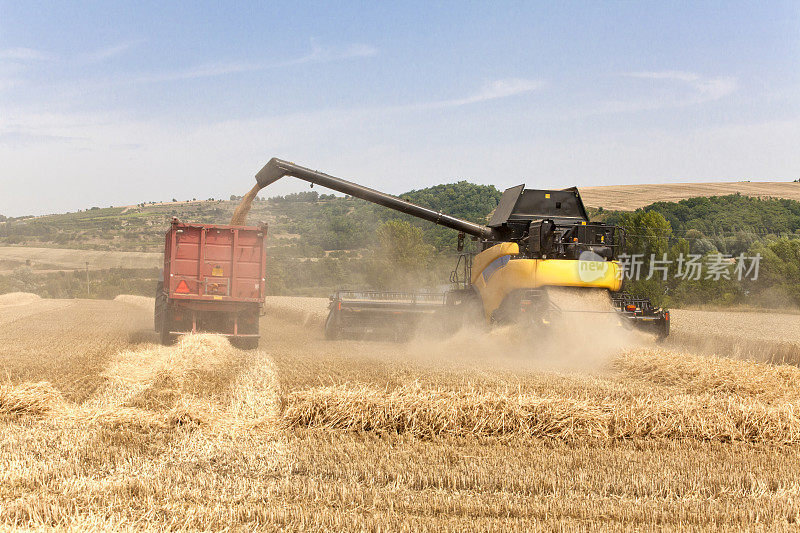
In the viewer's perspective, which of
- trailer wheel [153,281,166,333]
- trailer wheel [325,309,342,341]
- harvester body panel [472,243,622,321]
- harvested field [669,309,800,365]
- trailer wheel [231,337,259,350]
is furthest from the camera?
trailer wheel [325,309,342,341]

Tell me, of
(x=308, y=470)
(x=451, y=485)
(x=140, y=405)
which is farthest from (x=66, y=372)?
(x=451, y=485)

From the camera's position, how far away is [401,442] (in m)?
6.30

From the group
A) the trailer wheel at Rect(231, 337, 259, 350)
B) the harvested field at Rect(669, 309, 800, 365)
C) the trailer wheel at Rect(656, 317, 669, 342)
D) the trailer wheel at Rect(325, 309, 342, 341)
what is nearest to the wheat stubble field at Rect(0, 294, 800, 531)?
the trailer wheel at Rect(656, 317, 669, 342)

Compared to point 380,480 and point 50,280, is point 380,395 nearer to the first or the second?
point 380,480

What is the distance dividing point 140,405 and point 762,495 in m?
5.97

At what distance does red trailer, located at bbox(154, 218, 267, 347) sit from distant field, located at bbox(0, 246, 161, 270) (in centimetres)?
4153

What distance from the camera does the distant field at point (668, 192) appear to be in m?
51.7

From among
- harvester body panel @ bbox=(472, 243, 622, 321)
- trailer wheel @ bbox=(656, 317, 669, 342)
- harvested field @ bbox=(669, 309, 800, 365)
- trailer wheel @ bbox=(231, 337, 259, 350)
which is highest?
harvester body panel @ bbox=(472, 243, 622, 321)

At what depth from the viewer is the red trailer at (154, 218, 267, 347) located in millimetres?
13625

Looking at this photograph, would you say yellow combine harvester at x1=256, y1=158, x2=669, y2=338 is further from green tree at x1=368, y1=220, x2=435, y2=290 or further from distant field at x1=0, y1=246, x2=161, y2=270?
distant field at x1=0, y1=246, x2=161, y2=270

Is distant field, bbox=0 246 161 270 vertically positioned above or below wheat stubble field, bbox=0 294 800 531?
below

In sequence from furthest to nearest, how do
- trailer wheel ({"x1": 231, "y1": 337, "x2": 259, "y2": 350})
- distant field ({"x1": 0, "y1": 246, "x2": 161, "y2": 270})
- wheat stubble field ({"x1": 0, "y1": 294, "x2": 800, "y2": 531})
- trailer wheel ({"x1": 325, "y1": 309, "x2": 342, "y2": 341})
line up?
distant field ({"x1": 0, "y1": 246, "x2": 161, "y2": 270}) → trailer wheel ({"x1": 325, "y1": 309, "x2": 342, "y2": 341}) → trailer wheel ({"x1": 231, "y1": 337, "x2": 259, "y2": 350}) → wheat stubble field ({"x1": 0, "y1": 294, "x2": 800, "y2": 531})

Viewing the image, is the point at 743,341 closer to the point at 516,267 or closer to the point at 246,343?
the point at 516,267

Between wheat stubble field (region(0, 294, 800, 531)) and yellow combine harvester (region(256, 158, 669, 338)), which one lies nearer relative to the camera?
wheat stubble field (region(0, 294, 800, 531))
